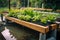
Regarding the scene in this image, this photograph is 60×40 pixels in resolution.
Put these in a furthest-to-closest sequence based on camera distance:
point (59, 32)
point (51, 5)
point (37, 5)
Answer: point (37, 5)
point (51, 5)
point (59, 32)

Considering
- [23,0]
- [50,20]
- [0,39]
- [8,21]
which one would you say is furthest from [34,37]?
[23,0]

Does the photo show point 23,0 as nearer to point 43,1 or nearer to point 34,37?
point 43,1

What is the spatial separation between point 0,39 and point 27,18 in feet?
6.57

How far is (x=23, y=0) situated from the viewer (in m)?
18.7

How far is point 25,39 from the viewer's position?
589cm

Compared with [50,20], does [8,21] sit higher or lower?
lower

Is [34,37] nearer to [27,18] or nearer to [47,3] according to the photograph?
[27,18]

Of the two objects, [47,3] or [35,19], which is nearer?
[35,19]

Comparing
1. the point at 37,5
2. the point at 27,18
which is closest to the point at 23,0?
the point at 37,5

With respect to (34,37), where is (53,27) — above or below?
above

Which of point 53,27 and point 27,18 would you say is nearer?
point 53,27

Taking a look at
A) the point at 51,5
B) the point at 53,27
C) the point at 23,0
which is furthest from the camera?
the point at 23,0

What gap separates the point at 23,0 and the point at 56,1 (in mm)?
5622

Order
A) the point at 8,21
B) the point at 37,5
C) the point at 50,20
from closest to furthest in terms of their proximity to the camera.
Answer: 1. the point at 50,20
2. the point at 8,21
3. the point at 37,5
